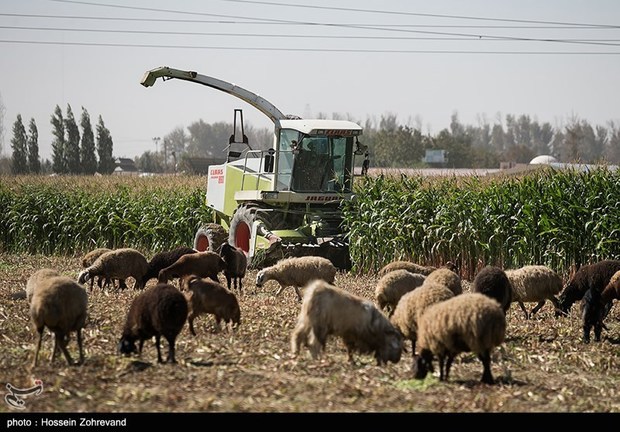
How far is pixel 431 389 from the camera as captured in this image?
9.13 metres

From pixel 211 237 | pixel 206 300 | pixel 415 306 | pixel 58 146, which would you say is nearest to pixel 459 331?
pixel 415 306

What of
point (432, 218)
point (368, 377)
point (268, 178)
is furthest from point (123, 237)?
point (368, 377)

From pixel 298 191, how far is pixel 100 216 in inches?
372

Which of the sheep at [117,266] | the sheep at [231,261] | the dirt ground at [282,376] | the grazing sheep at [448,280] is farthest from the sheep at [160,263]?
the grazing sheep at [448,280]

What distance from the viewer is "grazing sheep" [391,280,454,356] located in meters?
10.3

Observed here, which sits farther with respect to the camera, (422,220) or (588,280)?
(422,220)

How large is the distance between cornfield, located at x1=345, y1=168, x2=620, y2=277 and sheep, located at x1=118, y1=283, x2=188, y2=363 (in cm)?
994

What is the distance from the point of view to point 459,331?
9.10 m

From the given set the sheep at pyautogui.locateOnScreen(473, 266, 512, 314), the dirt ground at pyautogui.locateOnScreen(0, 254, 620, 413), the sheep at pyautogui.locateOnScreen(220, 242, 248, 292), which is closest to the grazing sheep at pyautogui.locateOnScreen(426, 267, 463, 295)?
the sheep at pyautogui.locateOnScreen(473, 266, 512, 314)

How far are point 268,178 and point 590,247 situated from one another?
773 centimetres

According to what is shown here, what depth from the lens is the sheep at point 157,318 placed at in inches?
398

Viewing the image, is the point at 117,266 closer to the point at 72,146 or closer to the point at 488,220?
the point at 488,220

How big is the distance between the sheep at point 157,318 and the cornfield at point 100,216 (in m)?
17.3

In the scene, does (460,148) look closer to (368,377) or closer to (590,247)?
(590,247)
